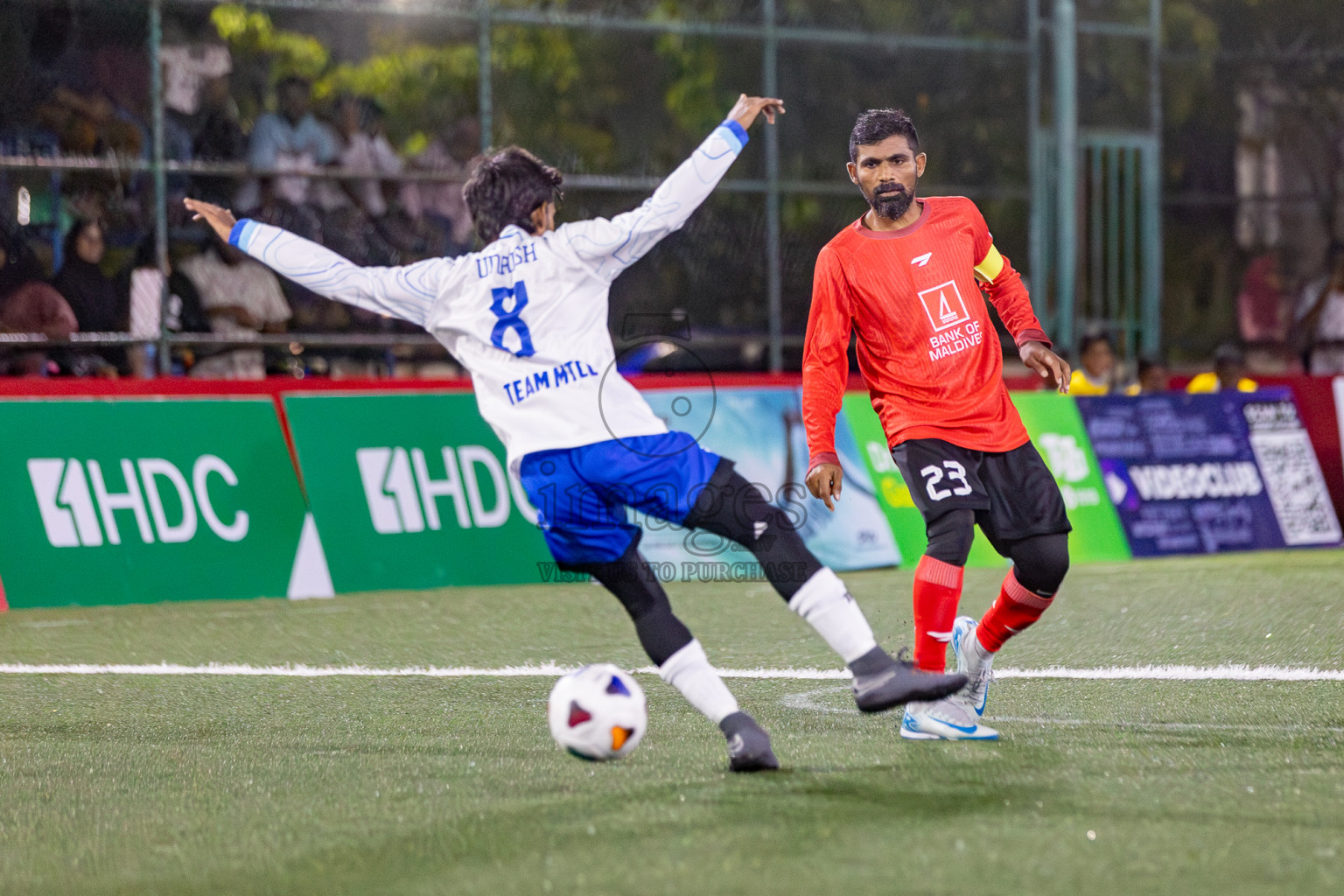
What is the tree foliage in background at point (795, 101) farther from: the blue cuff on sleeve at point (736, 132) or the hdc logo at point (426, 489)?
the blue cuff on sleeve at point (736, 132)

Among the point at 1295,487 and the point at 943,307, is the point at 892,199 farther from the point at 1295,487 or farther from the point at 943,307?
the point at 1295,487

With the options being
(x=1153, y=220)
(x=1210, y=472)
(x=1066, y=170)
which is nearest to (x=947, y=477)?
(x=1210, y=472)

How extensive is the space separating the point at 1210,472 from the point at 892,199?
7915 mm

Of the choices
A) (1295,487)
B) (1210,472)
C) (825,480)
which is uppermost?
(825,480)

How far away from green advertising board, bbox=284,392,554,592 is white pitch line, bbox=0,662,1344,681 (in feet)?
9.02

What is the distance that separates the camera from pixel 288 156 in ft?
44.4

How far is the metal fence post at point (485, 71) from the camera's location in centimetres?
1441

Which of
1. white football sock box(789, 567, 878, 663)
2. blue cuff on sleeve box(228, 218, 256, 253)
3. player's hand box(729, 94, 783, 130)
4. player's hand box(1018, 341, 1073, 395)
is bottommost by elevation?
white football sock box(789, 567, 878, 663)

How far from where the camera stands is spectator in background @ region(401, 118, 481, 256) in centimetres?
1405

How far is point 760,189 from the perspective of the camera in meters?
15.2

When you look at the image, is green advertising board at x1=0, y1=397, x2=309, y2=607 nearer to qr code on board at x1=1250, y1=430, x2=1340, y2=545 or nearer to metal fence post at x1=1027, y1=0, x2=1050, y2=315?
qr code on board at x1=1250, y1=430, x2=1340, y2=545

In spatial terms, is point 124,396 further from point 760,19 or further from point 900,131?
point 760,19

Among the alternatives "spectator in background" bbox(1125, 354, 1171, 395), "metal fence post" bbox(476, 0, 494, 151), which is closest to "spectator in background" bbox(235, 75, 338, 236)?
"metal fence post" bbox(476, 0, 494, 151)

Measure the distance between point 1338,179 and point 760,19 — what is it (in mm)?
7085
